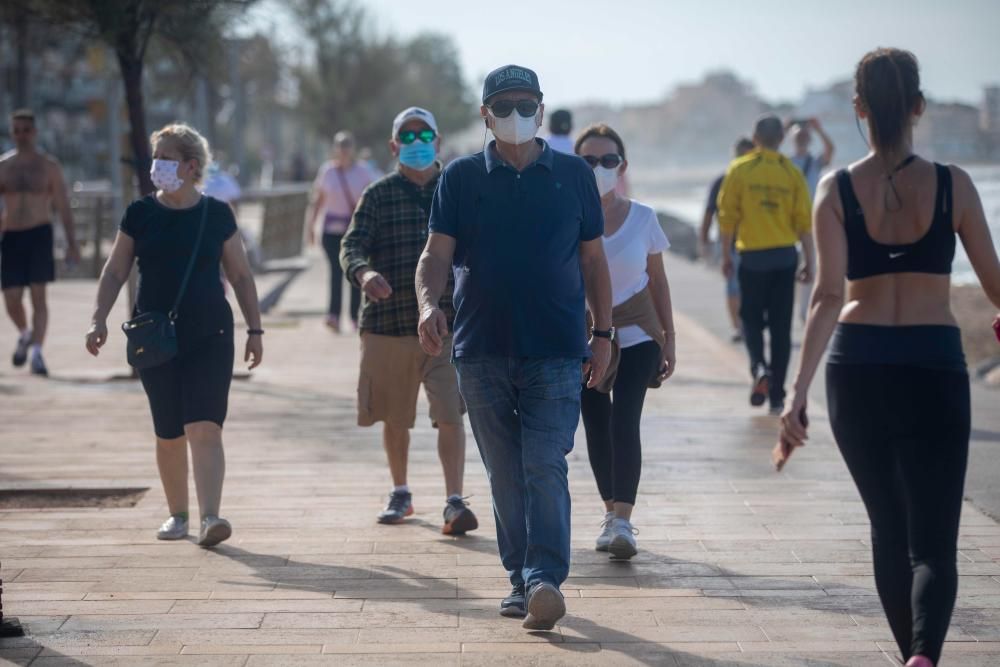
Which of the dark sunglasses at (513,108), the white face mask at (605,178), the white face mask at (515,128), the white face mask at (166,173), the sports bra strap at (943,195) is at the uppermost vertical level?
the dark sunglasses at (513,108)

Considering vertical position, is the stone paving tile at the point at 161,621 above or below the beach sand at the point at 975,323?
above

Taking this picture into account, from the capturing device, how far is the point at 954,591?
165 inches

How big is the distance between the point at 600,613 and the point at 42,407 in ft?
19.6

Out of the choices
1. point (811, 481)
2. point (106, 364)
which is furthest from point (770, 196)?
point (106, 364)

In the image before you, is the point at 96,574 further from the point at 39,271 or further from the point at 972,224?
the point at 39,271

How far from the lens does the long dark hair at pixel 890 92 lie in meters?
4.14

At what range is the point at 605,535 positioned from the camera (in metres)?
6.11

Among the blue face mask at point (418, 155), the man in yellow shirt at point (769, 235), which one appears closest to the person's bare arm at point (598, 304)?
the blue face mask at point (418, 155)

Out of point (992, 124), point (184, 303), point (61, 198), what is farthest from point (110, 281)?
point (992, 124)

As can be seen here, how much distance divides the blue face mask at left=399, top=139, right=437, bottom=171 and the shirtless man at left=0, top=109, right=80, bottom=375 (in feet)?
18.9

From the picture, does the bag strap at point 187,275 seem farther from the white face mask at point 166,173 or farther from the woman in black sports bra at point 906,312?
the woman in black sports bra at point 906,312

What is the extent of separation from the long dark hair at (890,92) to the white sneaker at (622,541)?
7.43ft

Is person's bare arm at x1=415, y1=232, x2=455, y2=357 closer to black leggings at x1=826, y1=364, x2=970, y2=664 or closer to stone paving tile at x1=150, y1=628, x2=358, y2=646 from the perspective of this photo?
stone paving tile at x1=150, y1=628, x2=358, y2=646

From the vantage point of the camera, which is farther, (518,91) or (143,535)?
(143,535)
